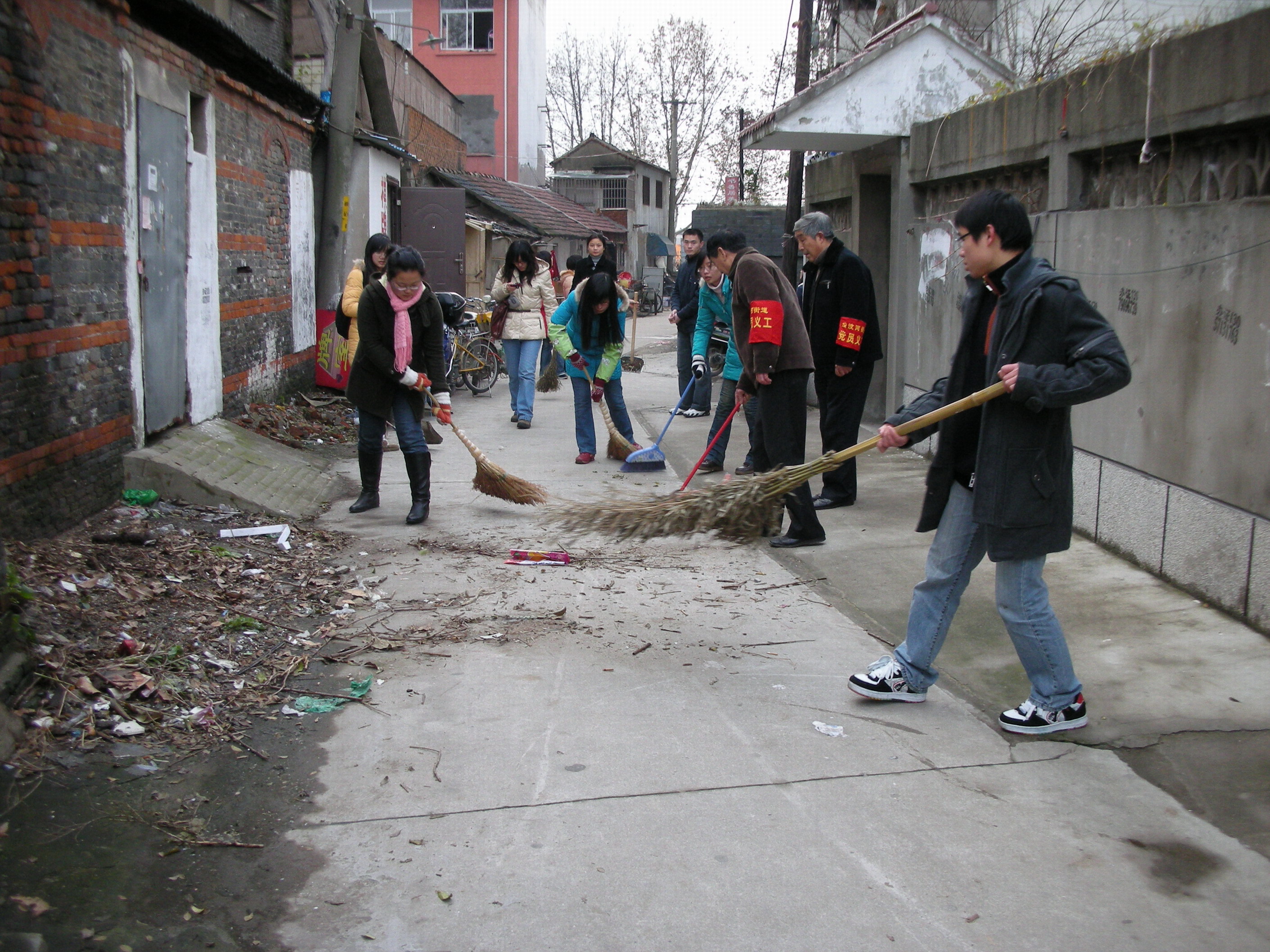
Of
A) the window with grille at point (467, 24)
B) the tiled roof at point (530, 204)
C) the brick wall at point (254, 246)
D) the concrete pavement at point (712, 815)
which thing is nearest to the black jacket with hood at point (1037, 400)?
the concrete pavement at point (712, 815)

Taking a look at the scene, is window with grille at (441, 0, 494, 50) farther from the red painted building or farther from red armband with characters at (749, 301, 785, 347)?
red armband with characters at (749, 301, 785, 347)

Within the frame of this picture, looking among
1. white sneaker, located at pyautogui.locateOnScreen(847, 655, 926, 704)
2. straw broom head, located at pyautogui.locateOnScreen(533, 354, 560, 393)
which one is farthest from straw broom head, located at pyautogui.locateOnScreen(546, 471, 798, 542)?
straw broom head, located at pyautogui.locateOnScreen(533, 354, 560, 393)

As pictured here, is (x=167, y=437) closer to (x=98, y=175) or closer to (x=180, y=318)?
(x=180, y=318)

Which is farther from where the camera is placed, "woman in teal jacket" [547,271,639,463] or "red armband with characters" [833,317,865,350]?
"woman in teal jacket" [547,271,639,463]

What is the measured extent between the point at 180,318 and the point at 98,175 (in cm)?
165

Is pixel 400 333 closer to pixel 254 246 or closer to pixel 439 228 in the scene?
pixel 254 246

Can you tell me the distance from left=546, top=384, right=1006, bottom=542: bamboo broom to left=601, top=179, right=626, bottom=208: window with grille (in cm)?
4667

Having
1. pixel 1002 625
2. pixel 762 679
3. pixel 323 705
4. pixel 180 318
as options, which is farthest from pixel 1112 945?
pixel 180 318

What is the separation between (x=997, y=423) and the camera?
142 inches

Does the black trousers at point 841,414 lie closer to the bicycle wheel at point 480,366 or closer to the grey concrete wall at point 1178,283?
the grey concrete wall at point 1178,283

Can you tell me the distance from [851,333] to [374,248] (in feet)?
13.1

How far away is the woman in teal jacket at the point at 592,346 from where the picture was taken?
8.48 meters

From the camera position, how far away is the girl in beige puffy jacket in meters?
10.2

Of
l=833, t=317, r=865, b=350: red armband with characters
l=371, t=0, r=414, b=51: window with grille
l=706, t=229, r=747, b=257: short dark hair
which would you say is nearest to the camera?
l=706, t=229, r=747, b=257: short dark hair
